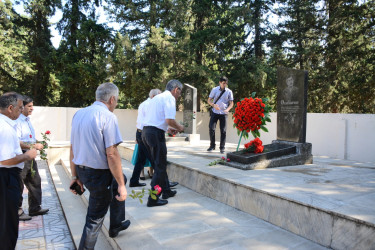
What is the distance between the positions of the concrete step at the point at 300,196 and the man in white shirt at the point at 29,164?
236 centimetres

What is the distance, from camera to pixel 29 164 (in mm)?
4043

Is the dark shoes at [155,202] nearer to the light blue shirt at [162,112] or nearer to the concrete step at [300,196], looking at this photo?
the concrete step at [300,196]

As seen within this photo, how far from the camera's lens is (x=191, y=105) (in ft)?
37.4

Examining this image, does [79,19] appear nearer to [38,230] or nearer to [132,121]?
[132,121]

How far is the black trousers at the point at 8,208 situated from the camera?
8.67 feet

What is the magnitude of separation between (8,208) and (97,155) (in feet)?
3.36

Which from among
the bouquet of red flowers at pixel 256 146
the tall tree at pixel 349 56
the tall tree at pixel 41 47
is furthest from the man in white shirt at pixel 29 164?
the tall tree at pixel 349 56

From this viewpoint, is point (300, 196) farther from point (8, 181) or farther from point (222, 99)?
point (222, 99)

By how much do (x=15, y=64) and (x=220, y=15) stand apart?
12055mm

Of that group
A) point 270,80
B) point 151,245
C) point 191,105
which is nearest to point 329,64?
point 270,80

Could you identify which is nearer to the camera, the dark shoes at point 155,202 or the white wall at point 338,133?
the dark shoes at point 155,202

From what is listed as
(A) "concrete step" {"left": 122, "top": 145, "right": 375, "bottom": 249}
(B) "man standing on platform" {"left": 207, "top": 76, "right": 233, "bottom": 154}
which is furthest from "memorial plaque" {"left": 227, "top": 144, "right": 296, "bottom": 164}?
(B) "man standing on platform" {"left": 207, "top": 76, "right": 233, "bottom": 154}

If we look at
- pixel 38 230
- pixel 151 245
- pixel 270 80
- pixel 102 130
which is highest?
pixel 270 80

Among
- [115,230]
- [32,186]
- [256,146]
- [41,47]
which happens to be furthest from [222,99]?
[41,47]
